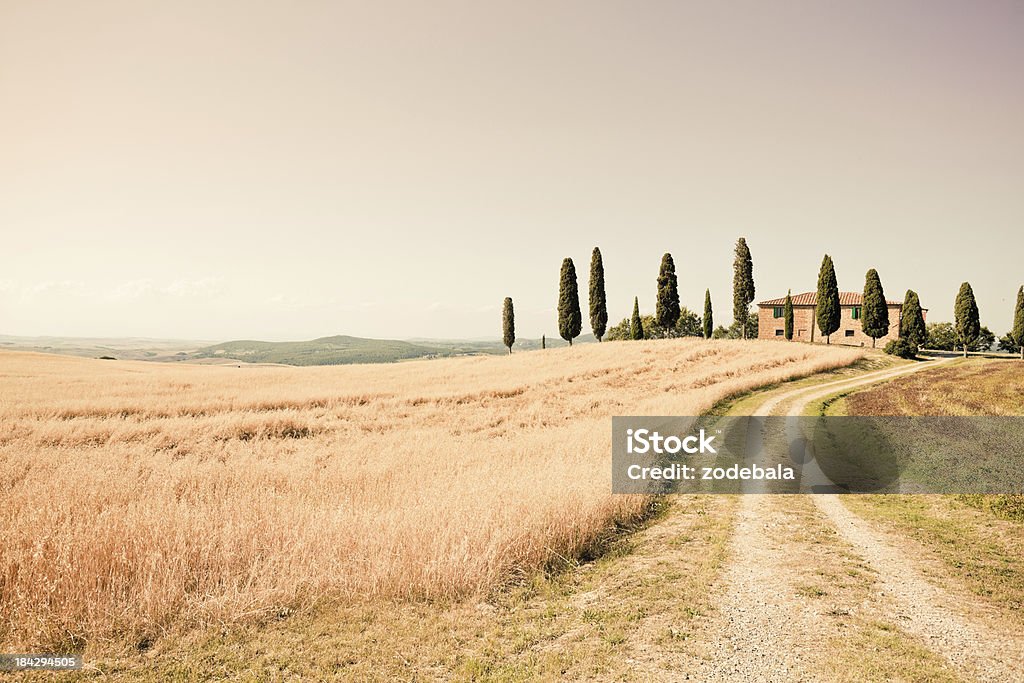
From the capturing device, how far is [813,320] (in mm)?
76375

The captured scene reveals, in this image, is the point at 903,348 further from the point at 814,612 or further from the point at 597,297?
the point at 814,612

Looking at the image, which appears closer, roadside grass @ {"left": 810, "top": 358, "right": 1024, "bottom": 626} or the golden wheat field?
the golden wheat field

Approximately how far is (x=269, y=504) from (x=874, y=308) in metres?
70.9

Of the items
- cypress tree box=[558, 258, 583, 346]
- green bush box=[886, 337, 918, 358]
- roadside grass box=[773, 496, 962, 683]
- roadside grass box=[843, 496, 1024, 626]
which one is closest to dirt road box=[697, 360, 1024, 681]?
roadside grass box=[773, 496, 962, 683]

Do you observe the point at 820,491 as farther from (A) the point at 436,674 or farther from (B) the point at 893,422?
(A) the point at 436,674

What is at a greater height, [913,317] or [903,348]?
[913,317]

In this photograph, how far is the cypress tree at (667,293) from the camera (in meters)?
70.6

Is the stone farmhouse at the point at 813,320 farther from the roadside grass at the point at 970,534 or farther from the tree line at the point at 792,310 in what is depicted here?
the roadside grass at the point at 970,534

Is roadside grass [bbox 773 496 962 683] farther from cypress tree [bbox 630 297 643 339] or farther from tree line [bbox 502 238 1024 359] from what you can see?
cypress tree [bbox 630 297 643 339]

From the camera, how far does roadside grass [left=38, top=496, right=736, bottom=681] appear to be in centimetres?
557

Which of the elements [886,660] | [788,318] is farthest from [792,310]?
[886,660]

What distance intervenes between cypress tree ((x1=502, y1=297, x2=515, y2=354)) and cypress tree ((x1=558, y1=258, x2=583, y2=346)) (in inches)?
382

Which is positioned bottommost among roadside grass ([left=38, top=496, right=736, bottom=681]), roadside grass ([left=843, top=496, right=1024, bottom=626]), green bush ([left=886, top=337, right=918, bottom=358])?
roadside grass ([left=843, top=496, right=1024, bottom=626])

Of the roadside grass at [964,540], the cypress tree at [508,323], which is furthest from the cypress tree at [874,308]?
the roadside grass at [964,540]
